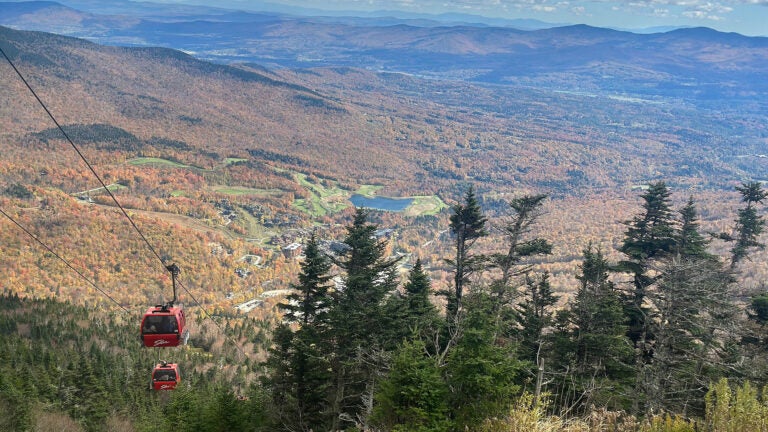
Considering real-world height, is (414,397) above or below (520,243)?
below

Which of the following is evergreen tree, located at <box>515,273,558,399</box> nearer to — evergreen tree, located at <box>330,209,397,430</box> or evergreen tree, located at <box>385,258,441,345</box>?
evergreen tree, located at <box>385,258,441,345</box>

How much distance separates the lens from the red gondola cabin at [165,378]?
39.3 m

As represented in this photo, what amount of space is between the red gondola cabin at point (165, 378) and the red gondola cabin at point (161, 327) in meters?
17.9

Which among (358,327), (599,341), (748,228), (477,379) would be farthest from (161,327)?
(748,228)

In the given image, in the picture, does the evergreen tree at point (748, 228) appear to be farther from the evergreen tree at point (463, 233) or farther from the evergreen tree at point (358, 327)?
the evergreen tree at point (358, 327)

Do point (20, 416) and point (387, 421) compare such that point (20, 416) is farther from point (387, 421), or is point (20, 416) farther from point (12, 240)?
point (12, 240)

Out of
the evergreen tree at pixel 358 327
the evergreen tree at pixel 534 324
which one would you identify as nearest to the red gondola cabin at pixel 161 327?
the evergreen tree at pixel 358 327

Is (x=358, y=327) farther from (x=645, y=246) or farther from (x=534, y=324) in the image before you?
(x=645, y=246)

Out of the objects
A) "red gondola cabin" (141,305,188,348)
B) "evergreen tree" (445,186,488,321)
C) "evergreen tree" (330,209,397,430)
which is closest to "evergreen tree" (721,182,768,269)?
"evergreen tree" (445,186,488,321)

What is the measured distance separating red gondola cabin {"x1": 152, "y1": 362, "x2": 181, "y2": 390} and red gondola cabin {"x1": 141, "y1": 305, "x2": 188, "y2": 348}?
17.9 m

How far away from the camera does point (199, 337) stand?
106 metres

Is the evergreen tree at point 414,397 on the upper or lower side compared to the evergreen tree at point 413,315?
upper

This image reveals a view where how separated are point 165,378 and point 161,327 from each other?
734 inches

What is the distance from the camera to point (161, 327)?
23.4 meters
